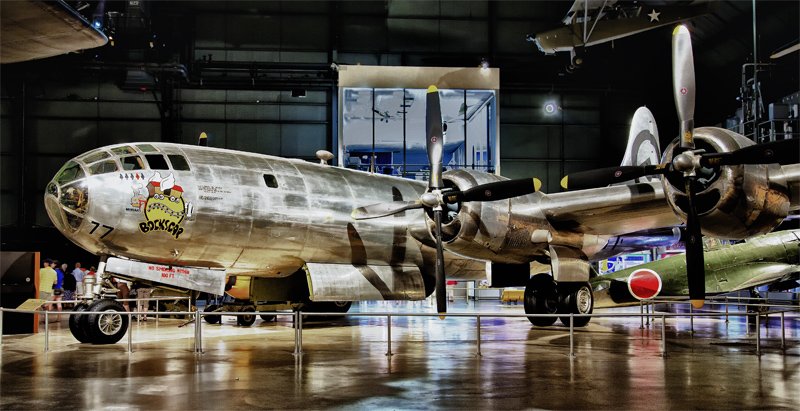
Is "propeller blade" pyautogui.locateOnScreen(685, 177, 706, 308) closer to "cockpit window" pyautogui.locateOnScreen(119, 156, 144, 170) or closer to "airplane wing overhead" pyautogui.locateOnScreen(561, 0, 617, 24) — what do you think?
"cockpit window" pyautogui.locateOnScreen(119, 156, 144, 170)

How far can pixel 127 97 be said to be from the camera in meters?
34.2

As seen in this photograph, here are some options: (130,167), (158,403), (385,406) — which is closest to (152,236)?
(130,167)

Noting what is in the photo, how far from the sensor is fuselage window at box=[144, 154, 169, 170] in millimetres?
12539

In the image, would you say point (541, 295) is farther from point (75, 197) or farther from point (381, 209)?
point (75, 197)

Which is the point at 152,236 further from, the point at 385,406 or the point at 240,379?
the point at 385,406

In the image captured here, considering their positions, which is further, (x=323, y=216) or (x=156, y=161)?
(x=323, y=216)

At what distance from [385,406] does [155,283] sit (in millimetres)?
8588

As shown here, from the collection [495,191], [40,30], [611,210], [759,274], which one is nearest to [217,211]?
[495,191]

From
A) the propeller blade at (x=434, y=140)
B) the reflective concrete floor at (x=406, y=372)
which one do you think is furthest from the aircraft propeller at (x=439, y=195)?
the reflective concrete floor at (x=406, y=372)

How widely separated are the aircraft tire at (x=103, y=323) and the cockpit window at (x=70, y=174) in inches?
94.9

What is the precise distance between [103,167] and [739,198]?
1123cm

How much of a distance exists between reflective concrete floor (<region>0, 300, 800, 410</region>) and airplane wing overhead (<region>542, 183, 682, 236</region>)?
2.57m

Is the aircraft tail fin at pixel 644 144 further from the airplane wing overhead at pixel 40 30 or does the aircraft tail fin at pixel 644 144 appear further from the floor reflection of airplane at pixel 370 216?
the airplane wing overhead at pixel 40 30

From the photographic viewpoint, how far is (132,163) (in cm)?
1243
